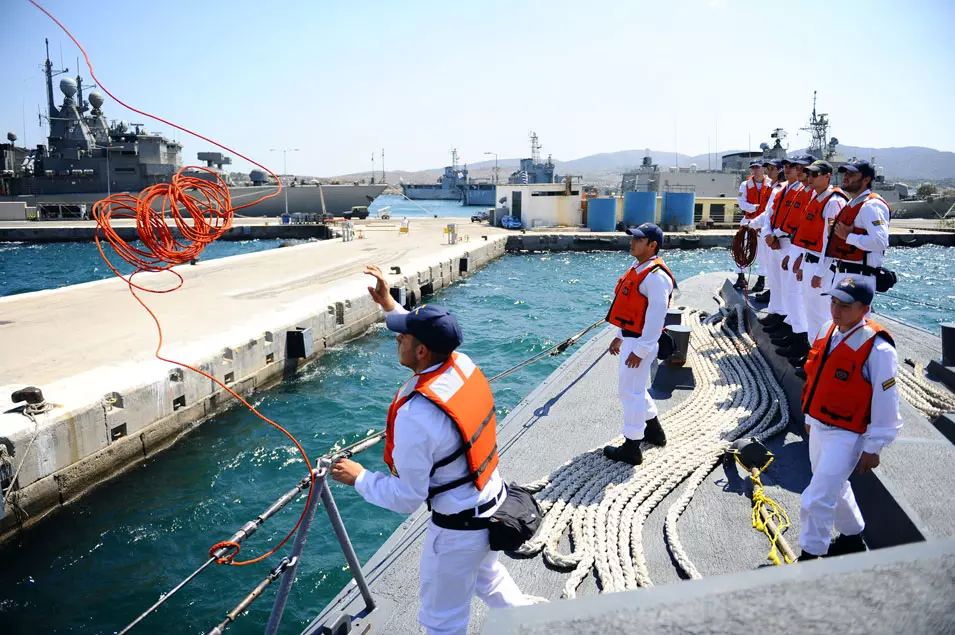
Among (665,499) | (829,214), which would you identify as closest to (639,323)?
(665,499)

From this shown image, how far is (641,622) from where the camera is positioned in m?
0.82

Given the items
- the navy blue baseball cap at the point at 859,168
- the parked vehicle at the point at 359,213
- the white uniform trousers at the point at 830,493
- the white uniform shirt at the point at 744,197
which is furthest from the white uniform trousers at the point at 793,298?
the parked vehicle at the point at 359,213

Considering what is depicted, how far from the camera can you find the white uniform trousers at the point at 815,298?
663 centimetres

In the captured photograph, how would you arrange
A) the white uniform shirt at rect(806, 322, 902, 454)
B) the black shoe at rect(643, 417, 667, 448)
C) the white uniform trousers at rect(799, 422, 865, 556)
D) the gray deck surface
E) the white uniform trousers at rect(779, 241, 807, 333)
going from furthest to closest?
the white uniform trousers at rect(779, 241, 807, 333)
the black shoe at rect(643, 417, 667, 448)
the gray deck surface
the white uniform trousers at rect(799, 422, 865, 556)
the white uniform shirt at rect(806, 322, 902, 454)

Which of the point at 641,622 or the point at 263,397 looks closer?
the point at 641,622

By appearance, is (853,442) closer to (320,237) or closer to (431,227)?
(431,227)

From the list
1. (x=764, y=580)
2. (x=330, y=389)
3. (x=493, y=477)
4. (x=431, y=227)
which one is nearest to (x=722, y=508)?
(x=493, y=477)

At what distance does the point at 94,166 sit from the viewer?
53.1 metres

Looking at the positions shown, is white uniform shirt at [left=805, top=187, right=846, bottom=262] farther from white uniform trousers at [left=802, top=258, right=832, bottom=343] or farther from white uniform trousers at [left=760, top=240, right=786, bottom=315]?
white uniform trousers at [left=760, top=240, right=786, bottom=315]

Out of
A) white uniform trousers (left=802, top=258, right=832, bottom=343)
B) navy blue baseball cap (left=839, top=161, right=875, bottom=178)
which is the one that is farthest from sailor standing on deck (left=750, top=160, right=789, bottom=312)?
navy blue baseball cap (left=839, top=161, right=875, bottom=178)

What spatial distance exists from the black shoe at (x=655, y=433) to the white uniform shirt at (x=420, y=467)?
332 cm

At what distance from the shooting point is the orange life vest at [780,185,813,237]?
754cm

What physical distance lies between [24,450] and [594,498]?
618 centimetres

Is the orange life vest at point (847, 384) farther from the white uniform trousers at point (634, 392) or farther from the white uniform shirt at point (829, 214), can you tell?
the white uniform shirt at point (829, 214)
